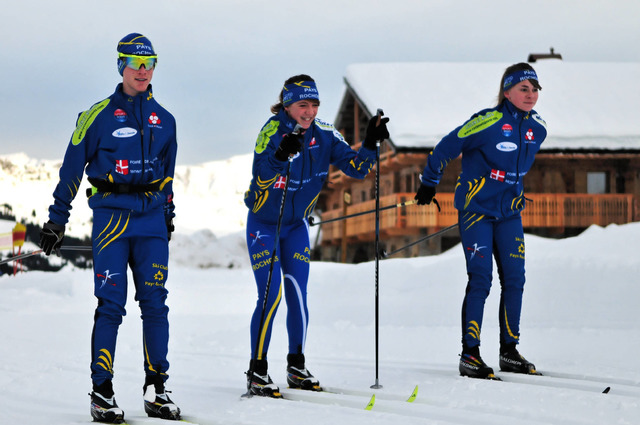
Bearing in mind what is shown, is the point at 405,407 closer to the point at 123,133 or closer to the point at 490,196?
the point at 490,196

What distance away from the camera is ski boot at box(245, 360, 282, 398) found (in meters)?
5.46

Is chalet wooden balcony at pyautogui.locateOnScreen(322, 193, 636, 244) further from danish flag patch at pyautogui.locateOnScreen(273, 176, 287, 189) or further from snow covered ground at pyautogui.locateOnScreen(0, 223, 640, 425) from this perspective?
danish flag patch at pyautogui.locateOnScreen(273, 176, 287, 189)

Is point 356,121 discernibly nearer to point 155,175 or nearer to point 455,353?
point 455,353

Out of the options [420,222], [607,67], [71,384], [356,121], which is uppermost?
[607,67]

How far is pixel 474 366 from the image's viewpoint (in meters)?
6.10

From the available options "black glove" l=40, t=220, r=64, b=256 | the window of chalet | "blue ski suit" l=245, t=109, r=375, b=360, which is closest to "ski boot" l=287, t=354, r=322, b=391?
"blue ski suit" l=245, t=109, r=375, b=360

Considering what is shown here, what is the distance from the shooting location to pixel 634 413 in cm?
476

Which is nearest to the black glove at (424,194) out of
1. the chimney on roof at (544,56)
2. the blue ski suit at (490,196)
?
the blue ski suit at (490,196)

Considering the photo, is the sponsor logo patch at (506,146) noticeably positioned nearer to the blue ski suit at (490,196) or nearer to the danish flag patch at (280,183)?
the blue ski suit at (490,196)

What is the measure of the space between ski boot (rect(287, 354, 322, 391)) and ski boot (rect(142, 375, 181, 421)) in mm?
1177

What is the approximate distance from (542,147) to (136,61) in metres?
22.3

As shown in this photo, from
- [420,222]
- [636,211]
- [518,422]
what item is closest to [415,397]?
[518,422]

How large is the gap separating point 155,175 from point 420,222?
21.3 m

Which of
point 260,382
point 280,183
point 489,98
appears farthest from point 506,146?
point 489,98
